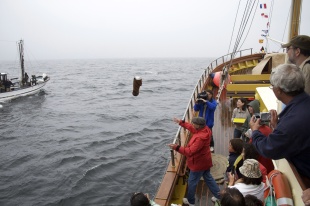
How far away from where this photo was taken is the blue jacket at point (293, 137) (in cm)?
178

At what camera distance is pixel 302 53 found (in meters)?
2.40

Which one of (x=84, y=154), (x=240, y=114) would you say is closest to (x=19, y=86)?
(x=84, y=154)

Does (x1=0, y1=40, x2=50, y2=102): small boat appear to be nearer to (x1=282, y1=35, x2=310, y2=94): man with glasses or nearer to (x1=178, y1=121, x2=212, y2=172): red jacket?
(x1=178, y1=121, x2=212, y2=172): red jacket

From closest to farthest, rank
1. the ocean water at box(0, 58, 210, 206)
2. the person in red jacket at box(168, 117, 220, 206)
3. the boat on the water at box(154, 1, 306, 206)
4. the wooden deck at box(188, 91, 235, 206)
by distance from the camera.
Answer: the boat on the water at box(154, 1, 306, 206)
the person in red jacket at box(168, 117, 220, 206)
the wooden deck at box(188, 91, 235, 206)
the ocean water at box(0, 58, 210, 206)

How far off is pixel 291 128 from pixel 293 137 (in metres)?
0.06

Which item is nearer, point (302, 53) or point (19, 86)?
point (302, 53)

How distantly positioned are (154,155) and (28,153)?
606cm

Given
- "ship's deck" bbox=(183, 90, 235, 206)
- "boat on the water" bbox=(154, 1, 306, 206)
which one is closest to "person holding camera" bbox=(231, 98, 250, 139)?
"boat on the water" bbox=(154, 1, 306, 206)

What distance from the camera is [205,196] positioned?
4797 mm

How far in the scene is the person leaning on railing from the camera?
5.87 ft

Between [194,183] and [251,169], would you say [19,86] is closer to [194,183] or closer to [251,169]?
[194,183]

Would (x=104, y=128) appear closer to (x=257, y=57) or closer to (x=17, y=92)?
(x=257, y=57)

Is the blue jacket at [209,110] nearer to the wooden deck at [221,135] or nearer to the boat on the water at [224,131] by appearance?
the boat on the water at [224,131]

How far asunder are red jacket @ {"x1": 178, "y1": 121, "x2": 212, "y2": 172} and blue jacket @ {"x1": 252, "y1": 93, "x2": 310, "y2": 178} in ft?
6.61
